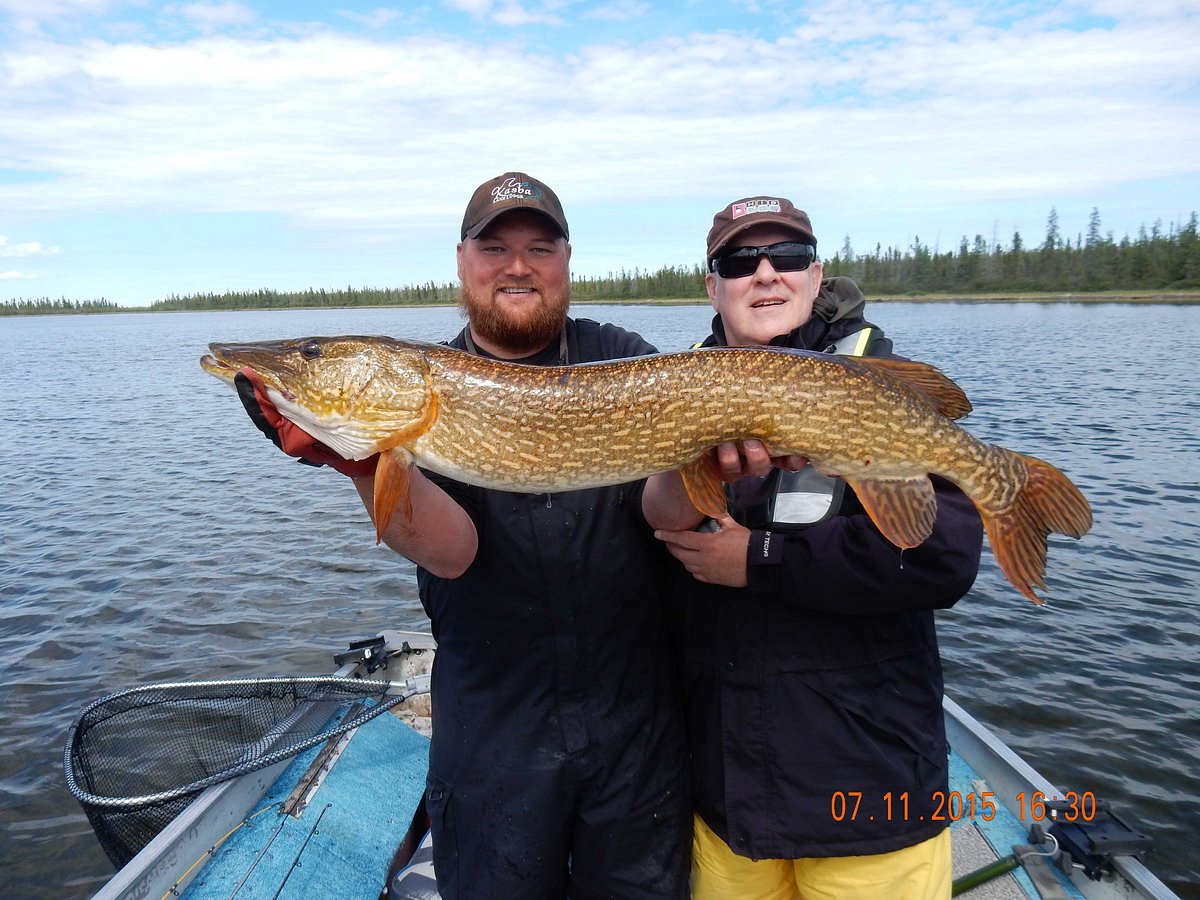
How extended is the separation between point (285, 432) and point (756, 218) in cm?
164

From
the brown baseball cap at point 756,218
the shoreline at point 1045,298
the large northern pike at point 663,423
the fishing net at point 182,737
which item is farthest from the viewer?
the shoreline at point 1045,298

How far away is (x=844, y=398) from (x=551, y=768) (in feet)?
4.55

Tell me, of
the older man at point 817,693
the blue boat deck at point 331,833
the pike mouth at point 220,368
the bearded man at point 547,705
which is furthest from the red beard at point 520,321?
the blue boat deck at point 331,833

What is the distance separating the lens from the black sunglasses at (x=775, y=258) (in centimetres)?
246

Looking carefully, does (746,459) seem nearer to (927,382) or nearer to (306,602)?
(927,382)

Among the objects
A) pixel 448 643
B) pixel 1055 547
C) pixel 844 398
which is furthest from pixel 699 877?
pixel 1055 547

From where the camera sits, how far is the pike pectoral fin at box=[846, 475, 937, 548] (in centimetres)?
201

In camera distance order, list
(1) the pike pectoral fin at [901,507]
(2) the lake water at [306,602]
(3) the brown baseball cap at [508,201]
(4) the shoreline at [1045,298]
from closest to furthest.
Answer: (1) the pike pectoral fin at [901,507] → (3) the brown baseball cap at [508,201] → (2) the lake water at [306,602] → (4) the shoreline at [1045,298]

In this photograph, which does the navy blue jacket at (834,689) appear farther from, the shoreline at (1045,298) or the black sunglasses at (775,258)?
the shoreline at (1045,298)

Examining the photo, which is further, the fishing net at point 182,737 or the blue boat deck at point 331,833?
the fishing net at point 182,737

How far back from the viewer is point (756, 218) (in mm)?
2447

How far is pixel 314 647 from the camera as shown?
22.6 feet

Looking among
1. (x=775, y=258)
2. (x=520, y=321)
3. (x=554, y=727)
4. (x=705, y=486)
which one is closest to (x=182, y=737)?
(x=554, y=727)
